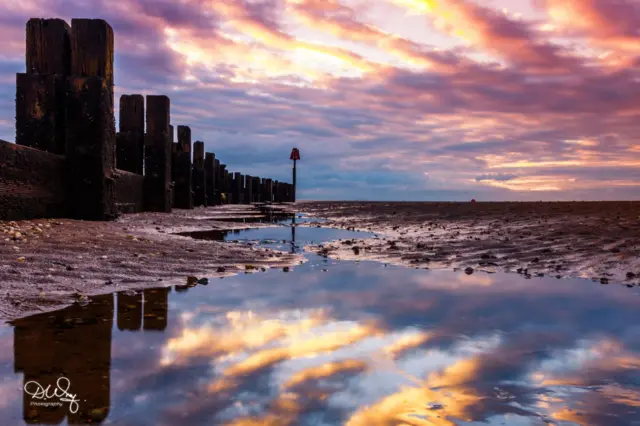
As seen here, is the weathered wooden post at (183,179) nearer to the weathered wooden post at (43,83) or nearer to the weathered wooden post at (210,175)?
the weathered wooden post at (210,175)

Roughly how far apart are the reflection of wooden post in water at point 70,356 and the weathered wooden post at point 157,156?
41.5 feet

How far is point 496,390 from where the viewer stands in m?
2.21

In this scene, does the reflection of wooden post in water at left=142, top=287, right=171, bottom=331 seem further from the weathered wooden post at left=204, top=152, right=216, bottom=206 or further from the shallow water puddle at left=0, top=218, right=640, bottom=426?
the weathered wooden post at left=204, top=152, right=216, bottom=206

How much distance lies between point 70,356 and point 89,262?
9.04 ft

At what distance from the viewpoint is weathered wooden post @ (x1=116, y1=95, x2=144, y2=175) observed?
1536cm

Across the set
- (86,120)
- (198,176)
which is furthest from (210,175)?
(86,120)

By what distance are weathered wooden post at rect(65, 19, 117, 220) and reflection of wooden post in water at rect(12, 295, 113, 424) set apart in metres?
6.16

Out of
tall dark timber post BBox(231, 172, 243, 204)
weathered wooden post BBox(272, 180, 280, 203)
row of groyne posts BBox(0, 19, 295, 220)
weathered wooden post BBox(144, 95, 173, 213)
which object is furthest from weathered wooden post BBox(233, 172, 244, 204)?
row of groyne posts BBox(0, 19, 295, 220)

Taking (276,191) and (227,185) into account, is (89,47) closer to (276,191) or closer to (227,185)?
(227,185)

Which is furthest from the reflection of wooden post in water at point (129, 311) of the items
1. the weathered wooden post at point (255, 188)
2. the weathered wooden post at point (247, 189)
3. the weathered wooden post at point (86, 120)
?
the weathered wooden post at point (255, 188)

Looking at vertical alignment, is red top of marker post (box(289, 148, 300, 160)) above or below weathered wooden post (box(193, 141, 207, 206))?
above

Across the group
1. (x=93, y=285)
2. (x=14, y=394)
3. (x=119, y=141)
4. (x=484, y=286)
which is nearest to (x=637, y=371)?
(x=484, y=286)

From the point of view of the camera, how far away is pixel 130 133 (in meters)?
15.5

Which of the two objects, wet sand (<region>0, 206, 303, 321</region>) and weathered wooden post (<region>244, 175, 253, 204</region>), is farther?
weathered wooden post (<region>244, 175, 253, 204</region>)
